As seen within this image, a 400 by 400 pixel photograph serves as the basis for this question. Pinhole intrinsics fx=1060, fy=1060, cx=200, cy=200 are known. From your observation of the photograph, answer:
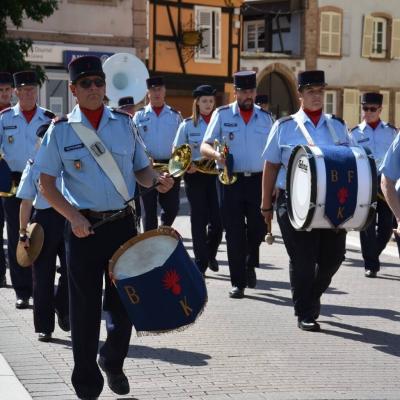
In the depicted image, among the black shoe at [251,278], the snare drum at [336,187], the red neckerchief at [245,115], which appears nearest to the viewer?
the snare drum at [336,187]

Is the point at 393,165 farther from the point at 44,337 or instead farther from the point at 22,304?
the point at 22,304

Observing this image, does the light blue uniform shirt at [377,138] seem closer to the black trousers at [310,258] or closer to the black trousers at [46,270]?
the black trousers at [310,258]

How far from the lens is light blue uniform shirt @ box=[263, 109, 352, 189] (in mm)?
8000

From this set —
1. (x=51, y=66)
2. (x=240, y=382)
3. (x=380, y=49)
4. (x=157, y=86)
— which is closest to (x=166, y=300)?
(x=240, y=382)

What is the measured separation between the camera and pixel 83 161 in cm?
581

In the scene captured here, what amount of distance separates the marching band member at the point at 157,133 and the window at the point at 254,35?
95.3 feet

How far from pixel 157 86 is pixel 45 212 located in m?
5.14

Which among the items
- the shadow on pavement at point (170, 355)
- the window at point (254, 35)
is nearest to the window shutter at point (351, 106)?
the window at point (254, 35)

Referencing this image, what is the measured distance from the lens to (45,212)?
7.61m

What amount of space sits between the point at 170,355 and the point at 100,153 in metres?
1.98

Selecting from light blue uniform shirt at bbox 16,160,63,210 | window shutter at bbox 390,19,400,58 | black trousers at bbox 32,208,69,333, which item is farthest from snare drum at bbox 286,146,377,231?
window shutter at bbox 390,19,400,58

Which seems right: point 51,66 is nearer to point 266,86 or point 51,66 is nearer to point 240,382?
point 266,86

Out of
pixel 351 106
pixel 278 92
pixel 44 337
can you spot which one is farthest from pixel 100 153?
pixel 351 106

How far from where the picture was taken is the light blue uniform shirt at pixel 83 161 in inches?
229
